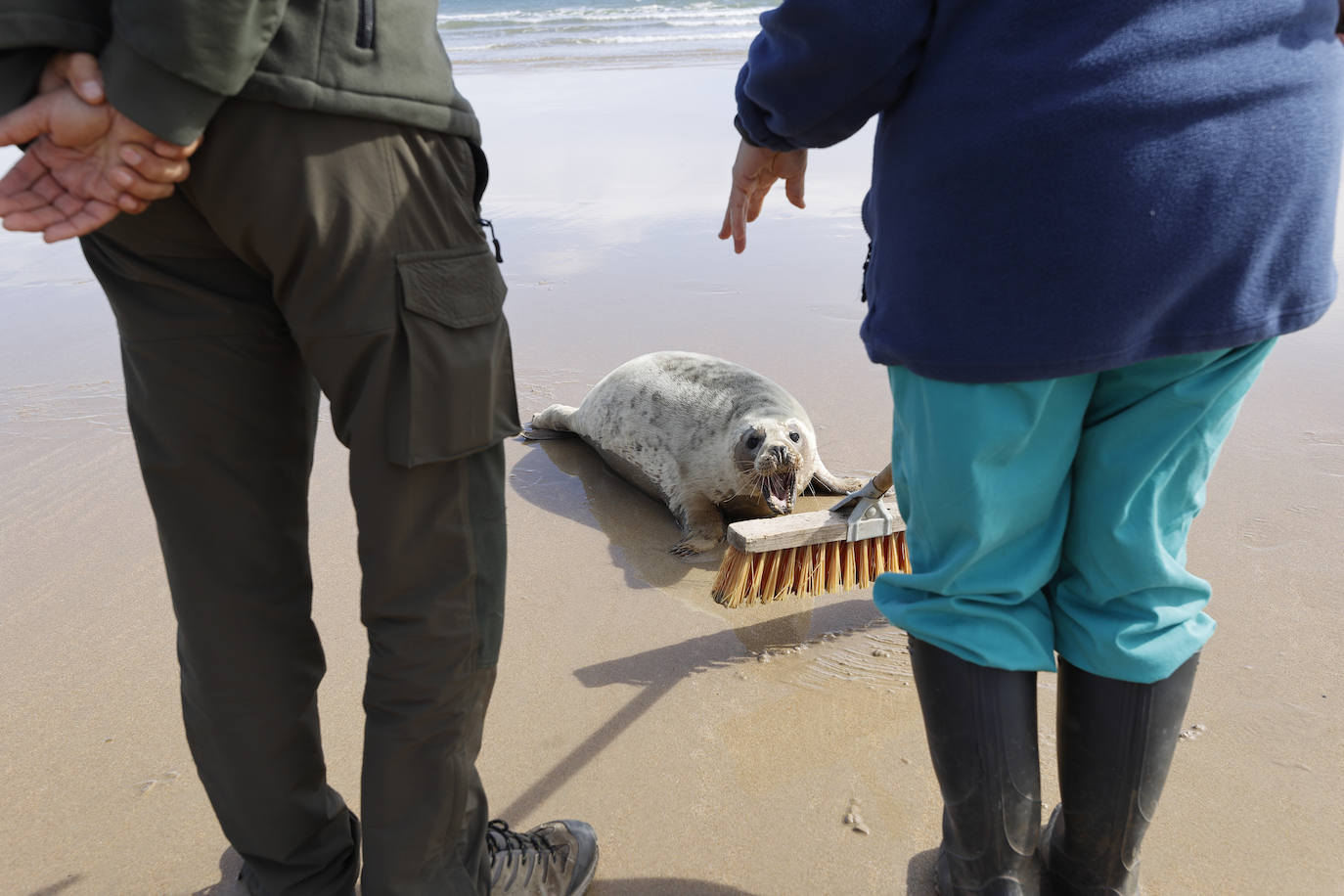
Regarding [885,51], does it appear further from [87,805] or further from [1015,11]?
[87,805]

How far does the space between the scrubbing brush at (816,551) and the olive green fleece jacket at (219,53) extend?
1.61m

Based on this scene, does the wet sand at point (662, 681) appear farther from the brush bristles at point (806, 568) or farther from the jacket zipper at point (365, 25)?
the jacket zipper at point (365, 25)

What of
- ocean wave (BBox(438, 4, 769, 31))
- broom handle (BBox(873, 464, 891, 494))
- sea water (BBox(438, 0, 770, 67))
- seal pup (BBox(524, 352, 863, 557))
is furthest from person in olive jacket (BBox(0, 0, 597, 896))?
ocean wave (BBox(438, 4, 769, 31))

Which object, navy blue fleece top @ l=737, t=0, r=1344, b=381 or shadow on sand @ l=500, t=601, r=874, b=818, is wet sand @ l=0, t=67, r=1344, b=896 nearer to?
shadow on sand @ l=500, t=601, r=874, b=818

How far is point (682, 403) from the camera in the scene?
A: 13.2 feet

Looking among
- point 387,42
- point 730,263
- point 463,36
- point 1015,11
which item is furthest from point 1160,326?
point 463,36

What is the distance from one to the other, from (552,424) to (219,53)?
3.27m

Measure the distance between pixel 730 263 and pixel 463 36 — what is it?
1869cm

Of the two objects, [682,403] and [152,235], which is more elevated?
[152,235]

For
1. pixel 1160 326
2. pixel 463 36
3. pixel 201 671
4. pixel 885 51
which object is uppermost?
pixel 885 51

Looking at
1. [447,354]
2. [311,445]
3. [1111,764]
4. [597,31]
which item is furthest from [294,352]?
[597,31]

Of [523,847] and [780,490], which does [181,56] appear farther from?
[780,490]

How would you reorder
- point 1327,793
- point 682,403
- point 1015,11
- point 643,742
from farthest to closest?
point 682,403
point 643,742
point 1327,793
point 1015,11

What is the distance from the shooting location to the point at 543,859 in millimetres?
1868
